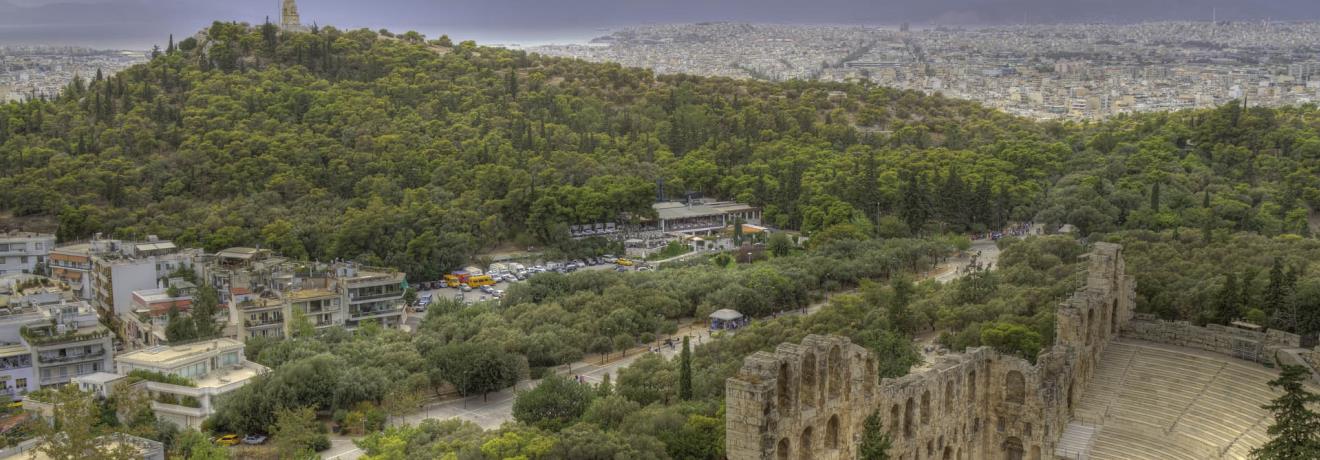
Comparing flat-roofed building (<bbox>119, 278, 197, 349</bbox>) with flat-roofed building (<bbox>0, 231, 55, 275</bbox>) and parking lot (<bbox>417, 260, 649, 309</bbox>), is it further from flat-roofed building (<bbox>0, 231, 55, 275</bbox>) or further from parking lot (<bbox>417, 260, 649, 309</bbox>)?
flat-roofed building (<bbox>0, 231, 55, 275</bbox>)

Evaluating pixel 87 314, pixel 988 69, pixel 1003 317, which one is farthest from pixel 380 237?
pixel 988 69

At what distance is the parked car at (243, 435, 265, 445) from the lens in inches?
1182

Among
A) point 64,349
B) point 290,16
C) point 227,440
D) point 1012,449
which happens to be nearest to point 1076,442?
point 1012,449

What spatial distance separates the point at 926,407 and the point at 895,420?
3.57 feet

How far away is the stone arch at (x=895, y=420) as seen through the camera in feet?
74.2

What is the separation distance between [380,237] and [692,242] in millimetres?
14830

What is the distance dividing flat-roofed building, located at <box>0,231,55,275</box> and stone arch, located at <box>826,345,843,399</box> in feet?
139

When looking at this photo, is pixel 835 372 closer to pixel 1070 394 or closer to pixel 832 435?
pixel 832 435

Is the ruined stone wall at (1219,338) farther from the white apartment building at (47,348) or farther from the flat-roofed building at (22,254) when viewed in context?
the flat-roofed building at (22,254)

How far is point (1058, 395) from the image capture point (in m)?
25.1

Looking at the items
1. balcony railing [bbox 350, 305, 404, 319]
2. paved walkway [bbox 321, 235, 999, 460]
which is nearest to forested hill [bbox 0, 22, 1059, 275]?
balcony railing [bbox 350, 305, 404, 319]

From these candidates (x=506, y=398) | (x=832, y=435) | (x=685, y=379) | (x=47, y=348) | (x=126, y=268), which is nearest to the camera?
(x=832, y=435)

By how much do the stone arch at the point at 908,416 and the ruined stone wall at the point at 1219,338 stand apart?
31.6ft

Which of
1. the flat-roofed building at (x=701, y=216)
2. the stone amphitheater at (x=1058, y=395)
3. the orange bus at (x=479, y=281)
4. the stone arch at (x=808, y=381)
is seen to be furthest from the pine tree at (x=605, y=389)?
the flat-roofed building at (x=701, y=216)
